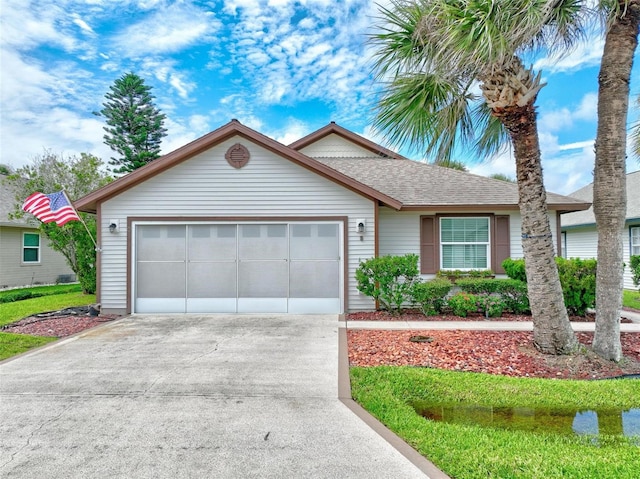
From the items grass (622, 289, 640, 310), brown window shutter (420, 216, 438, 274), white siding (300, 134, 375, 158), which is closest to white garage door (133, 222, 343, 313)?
brown window shutter (420, 216, 438, 274)

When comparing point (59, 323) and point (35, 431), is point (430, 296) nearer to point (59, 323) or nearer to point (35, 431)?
point (35, 431)

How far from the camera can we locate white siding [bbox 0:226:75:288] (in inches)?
570

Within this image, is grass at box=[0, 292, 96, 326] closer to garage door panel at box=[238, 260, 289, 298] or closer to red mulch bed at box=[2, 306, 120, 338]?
red mulch bed at box=[2, 306, 120, 338]

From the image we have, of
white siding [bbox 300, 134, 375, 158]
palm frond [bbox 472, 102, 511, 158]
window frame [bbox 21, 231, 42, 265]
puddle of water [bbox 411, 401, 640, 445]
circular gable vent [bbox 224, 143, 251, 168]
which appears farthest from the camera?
window frame [bbox 21, 231, 42, 265]

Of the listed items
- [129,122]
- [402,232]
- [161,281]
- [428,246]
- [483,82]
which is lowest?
[161,281]

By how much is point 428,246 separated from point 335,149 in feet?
20.9

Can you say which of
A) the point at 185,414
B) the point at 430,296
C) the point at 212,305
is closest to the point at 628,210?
the point at 430,296

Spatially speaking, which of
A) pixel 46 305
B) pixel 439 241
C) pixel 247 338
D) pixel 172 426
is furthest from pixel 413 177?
pixel 46 305

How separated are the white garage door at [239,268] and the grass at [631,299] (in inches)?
315

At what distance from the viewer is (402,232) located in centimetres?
998

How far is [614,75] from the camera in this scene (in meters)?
5.17

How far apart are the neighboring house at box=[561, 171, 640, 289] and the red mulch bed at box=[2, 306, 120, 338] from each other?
1610 centimetres

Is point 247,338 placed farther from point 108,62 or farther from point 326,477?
point 108,62

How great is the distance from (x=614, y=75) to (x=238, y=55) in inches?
474
